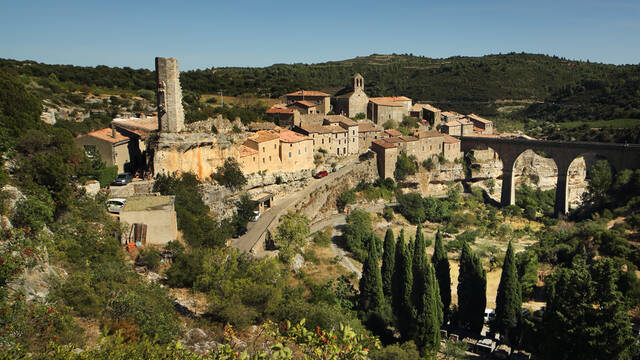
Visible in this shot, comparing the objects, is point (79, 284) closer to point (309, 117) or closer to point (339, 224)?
point (339, 224)

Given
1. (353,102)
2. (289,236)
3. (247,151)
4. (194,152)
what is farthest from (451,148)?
(194,152)

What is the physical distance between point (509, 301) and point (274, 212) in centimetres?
1772

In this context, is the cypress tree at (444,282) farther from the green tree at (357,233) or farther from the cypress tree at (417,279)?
the green tree at (357,233)

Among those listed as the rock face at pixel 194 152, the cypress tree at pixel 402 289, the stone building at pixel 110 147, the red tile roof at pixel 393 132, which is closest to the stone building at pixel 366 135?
the red tile roof at pixel 393 132

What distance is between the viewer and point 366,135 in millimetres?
51562

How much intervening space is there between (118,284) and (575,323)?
18359 mm

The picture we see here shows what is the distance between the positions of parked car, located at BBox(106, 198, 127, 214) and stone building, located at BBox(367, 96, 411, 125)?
38460mm

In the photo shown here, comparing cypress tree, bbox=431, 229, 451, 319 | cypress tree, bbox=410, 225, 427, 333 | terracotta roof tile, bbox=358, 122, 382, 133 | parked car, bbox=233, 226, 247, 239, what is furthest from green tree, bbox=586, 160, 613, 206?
parked car, bbox=233, 226, 247, 239

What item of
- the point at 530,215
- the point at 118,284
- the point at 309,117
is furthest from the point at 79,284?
the point at 530,215

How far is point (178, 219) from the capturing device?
25594mm

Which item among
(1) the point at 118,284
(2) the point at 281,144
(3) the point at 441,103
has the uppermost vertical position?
(3) the point at 441,103

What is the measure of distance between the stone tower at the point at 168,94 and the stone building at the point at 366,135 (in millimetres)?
25294

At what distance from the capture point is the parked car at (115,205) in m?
23.2

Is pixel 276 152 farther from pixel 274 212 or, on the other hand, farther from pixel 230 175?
pixel 230 175
